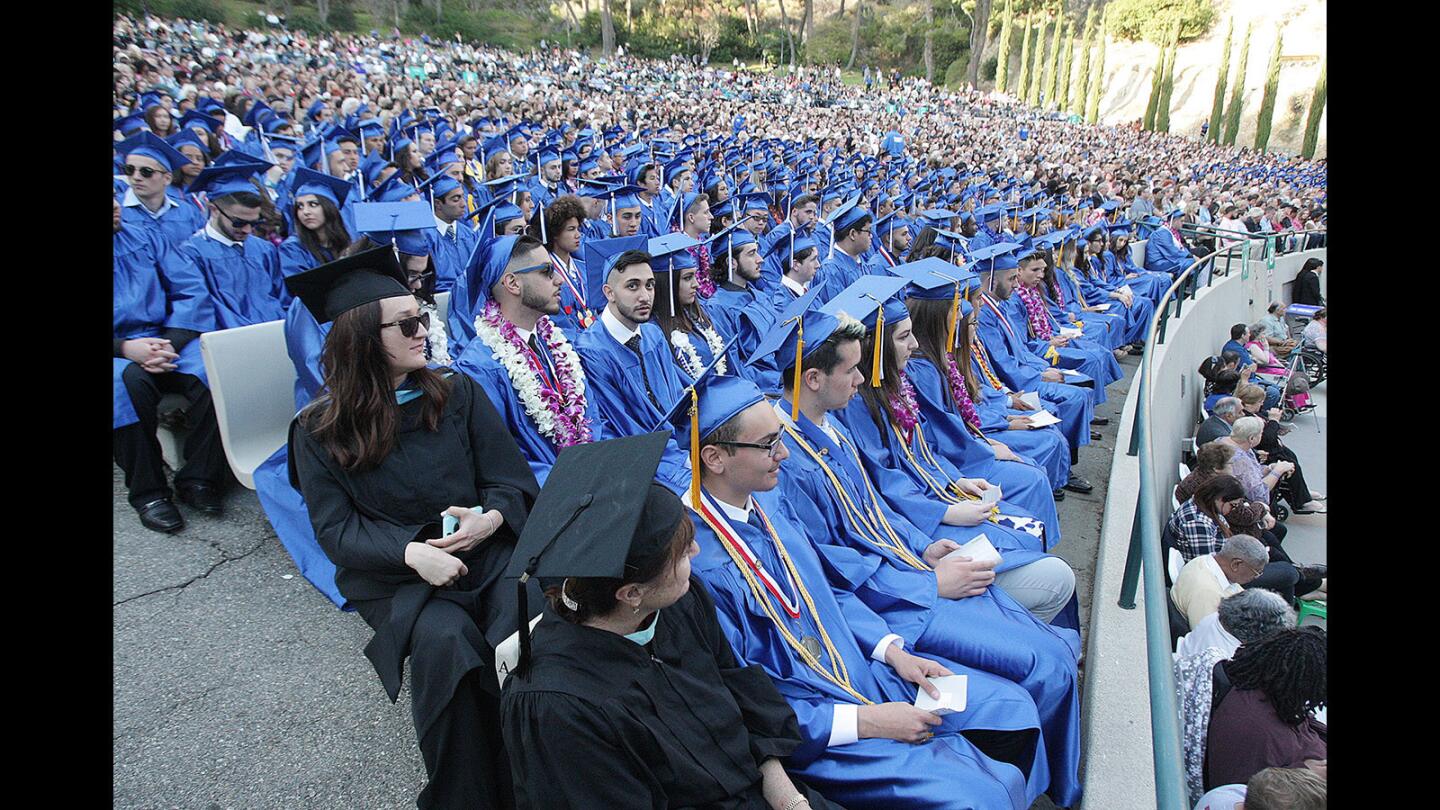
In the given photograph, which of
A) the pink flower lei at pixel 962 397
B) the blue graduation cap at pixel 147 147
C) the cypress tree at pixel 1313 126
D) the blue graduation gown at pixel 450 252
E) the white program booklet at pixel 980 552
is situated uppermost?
the cypress tree at pixel 1313 126

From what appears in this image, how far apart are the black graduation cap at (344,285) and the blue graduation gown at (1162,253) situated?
14084 millimetres

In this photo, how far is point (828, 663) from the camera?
103 inches

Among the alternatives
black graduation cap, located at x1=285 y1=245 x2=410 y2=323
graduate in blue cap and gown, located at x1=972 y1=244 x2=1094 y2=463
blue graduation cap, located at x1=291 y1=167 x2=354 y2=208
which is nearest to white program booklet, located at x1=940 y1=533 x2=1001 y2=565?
black graduation cap, located at x1=285 y1=245 x2=410 y2=323

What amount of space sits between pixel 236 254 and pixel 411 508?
3.13 meters

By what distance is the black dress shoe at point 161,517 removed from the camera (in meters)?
3.83

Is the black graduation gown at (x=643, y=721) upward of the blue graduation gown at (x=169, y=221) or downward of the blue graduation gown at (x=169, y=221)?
downward

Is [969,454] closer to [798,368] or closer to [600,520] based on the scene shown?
[798,368]

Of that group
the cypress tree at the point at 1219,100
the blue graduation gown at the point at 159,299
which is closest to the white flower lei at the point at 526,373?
the blue graduation gown at the point at 159,299

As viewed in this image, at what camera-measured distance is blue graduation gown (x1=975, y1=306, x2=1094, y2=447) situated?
624cm

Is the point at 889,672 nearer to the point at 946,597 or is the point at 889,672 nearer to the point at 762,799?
the point at 946,597

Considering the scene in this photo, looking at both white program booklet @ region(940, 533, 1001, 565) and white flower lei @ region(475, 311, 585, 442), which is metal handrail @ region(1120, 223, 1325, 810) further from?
white flower lei @ region(475, 311, 585, 442)

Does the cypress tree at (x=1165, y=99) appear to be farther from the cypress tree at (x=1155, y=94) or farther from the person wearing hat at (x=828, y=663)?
the person wearing hat at (x=828, y=663)

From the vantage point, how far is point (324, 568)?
10.7 feet
